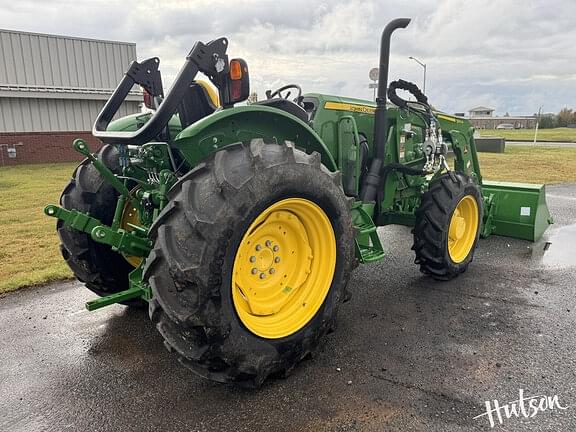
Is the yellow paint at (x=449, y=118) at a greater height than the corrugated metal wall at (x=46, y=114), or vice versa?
the corrugated metal wall at (x=46, y=114)

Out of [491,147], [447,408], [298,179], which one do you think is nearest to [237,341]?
[298,179]

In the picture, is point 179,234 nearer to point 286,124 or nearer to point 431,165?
point 286,124

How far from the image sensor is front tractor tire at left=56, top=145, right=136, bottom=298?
366 cm

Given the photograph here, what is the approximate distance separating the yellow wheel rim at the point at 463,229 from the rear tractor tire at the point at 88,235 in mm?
3332

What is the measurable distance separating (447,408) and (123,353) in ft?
7.40

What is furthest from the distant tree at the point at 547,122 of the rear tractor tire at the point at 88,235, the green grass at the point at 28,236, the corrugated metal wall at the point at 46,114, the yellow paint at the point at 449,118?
the rear tractor tire at the point at 88,235

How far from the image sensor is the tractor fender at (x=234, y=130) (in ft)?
9.20

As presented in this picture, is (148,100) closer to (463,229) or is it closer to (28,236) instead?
(463,229)

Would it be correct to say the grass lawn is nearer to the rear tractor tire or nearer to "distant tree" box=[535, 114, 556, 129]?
the rear tractor tire

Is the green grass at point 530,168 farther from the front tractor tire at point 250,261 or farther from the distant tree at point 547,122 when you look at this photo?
the distant tree at point 547,122

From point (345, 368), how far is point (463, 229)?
2.61 meters

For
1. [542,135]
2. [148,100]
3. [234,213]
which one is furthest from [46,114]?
[542,135]

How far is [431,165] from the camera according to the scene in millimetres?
5082

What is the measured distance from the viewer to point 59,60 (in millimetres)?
18484
